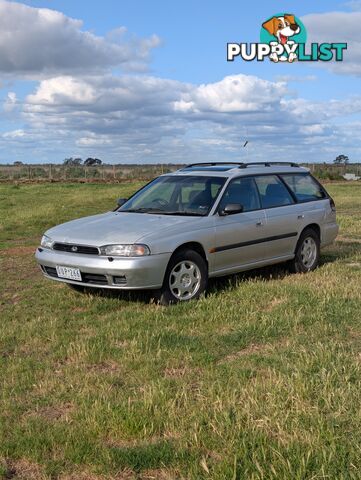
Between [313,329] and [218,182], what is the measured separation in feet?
9.02

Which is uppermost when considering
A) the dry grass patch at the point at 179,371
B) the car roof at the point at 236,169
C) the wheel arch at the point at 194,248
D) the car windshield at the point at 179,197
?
the car roof at the point at 236,169

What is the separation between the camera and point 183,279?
22.1ft

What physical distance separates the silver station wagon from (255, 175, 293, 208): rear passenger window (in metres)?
0.02

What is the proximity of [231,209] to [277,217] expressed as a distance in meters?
1.23

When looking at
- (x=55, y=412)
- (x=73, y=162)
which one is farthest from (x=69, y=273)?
(x=73, y=162)

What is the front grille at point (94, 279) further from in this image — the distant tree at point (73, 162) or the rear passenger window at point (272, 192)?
the distant tree at point (73, 162)

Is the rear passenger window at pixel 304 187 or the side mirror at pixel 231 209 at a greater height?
the rear passenger window at pixel 304 187

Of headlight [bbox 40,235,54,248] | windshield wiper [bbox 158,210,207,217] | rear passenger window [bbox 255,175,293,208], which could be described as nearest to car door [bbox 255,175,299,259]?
rear passenger window [bbox 255,175,293,208]

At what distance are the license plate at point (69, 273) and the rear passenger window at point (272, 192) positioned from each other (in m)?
2.82

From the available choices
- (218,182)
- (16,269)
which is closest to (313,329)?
(218,182)

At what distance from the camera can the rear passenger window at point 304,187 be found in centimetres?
883

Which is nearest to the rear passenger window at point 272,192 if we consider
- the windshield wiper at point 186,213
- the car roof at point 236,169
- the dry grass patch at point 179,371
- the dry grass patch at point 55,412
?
the car roof at point 236,169

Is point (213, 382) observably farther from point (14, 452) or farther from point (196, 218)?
point (196, 218)

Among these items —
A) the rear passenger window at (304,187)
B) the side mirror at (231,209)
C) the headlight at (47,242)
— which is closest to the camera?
the headlight at (47,242)
